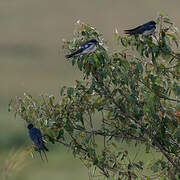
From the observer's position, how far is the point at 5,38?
29922 mm

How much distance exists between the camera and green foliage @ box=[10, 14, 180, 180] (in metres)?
5.91

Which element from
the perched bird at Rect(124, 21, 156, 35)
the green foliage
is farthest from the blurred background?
the perched bird at Rect(124, 21, 156, 35)

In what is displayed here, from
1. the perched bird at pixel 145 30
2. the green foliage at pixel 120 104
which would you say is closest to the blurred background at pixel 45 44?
the green foliage at pixel 120 104

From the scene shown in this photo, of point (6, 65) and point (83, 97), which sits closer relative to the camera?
point (83, 97)

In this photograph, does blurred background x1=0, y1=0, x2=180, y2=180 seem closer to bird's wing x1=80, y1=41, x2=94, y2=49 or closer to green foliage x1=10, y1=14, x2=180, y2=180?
green foliage x1=10, y1=14, x2=180, y2=180

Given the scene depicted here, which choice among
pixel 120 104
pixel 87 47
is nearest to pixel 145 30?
pixel 87 47

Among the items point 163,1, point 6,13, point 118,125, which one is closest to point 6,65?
point 6,13

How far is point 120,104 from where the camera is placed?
6.39 metres

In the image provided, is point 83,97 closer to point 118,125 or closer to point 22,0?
point 118,125

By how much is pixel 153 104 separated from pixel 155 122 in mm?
478

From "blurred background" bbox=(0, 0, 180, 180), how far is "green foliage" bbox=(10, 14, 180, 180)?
9.22 m

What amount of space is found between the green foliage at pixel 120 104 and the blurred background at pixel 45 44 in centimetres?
922

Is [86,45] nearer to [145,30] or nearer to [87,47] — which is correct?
[87,47]

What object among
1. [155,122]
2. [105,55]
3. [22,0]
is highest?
[22,0]
